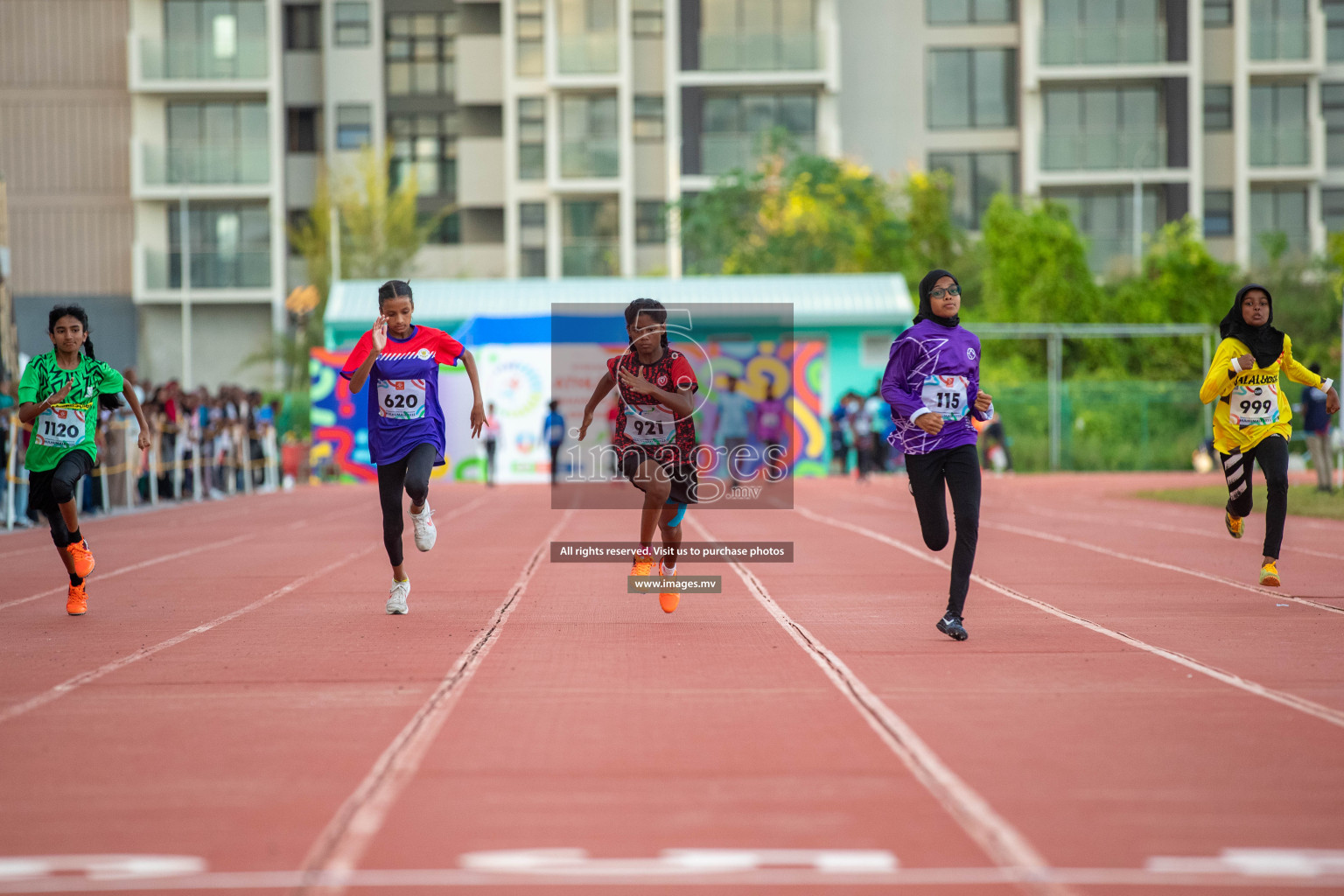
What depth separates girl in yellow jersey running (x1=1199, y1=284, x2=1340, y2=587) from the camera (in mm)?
10750

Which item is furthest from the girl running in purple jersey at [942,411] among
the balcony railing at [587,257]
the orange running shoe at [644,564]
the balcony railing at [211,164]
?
the balcony railing at [211,164]

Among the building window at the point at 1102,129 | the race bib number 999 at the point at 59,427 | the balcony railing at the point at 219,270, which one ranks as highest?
the building window at the point at 1102,129

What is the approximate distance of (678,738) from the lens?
6074 mm

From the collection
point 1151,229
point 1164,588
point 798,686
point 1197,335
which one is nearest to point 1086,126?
point 1151,229

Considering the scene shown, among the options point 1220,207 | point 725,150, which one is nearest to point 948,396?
point 725,150

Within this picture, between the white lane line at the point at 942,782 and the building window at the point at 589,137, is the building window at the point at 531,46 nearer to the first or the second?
the building window at the point at 589,137

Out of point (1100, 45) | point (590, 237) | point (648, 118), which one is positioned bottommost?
point (590, 237)

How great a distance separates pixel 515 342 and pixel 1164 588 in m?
25.4

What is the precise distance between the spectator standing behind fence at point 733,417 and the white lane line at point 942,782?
2331 cm

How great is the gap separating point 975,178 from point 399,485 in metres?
46.9

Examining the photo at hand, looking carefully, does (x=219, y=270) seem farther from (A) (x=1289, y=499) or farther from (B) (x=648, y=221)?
(A) (x=1289, y=499)

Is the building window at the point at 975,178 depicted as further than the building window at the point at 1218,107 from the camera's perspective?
Yes

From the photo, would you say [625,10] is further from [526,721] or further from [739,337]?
[526,721]

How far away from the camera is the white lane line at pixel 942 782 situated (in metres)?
4.39
